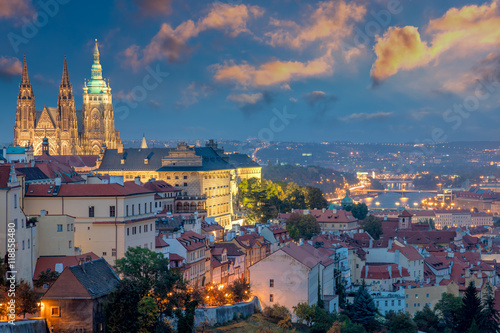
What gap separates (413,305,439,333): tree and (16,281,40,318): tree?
39.5 metres

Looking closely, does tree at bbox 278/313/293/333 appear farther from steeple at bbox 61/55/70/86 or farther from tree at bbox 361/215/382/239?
steeple at bbox 61/55/70/86

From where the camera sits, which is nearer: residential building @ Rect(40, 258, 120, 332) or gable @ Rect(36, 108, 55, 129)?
residential building @ Rect(40, 258, 120, 332)

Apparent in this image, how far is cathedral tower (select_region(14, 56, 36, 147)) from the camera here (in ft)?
564

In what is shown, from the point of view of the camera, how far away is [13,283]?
4303 centimetres

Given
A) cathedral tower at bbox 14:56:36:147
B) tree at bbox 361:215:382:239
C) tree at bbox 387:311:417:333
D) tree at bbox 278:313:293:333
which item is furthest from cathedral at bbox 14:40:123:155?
tree at bbox 278:313:293:333

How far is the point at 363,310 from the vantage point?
7131 cm

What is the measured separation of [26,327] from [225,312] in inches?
739

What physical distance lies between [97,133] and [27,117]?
12355 mm

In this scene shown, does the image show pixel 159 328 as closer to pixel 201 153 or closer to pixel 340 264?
pixel 340 264

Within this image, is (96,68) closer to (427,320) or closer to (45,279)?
(427,320)

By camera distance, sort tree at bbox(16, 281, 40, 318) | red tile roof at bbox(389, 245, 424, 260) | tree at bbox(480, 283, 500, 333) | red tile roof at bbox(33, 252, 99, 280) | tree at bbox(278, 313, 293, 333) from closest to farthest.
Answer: tree at bbox(16, 281, 40, 318) < red tile roof at bbox(33, 252, 99, 280) < tree at bbox(278, 313, 293, 333) < tree at bbox(480, 283, 500, 333) < red tile roof at bbox(389, 245, 424, 260)

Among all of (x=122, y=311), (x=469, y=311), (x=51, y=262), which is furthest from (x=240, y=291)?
(x=469, y=311)

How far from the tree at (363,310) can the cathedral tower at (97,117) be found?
105 metres

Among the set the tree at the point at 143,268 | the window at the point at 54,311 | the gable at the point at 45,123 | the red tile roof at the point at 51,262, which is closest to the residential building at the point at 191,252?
the tree at the point at 143,268
